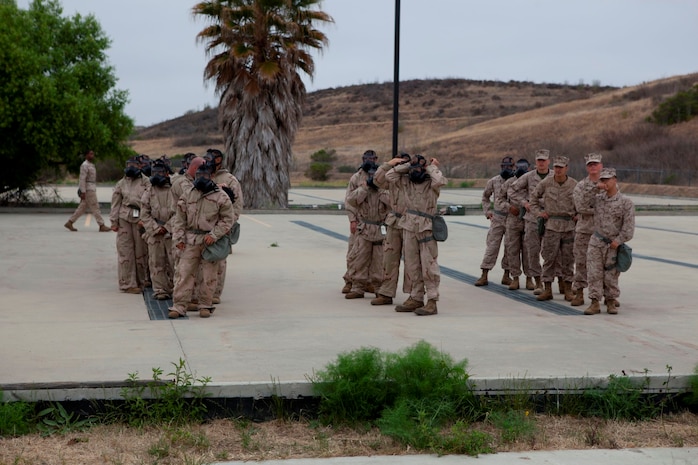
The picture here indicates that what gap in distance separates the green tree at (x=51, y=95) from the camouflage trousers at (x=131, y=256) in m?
15.6

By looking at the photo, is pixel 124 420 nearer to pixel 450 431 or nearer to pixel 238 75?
pixel 450 431

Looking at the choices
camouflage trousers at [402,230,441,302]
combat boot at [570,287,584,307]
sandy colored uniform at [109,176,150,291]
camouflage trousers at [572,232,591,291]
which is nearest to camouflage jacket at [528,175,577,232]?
camouflage trousers at [572,232,591,291]

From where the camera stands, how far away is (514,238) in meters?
13.3

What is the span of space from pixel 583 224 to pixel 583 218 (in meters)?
0.08

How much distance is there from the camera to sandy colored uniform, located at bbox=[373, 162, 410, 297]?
36.8 ft

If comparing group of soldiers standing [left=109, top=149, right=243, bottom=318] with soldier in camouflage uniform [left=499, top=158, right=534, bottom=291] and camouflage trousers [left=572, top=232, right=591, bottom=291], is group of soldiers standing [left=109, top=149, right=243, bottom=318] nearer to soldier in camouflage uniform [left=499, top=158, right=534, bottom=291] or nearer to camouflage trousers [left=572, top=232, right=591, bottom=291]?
soldier in camouflage uniform [left=499, top=158, right=534, bottom=291]

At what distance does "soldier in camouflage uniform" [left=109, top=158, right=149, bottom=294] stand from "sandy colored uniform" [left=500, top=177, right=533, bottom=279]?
15.7 ft

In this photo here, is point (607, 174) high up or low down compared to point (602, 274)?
up

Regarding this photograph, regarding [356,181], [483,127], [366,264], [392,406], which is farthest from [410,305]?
[483,127]

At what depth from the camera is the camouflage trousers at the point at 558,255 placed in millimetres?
12422

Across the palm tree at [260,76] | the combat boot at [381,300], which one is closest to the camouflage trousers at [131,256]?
the combat boot at [381,300]

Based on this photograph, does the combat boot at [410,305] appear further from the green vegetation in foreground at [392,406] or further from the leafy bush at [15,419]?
the leafy bush at [15,419]

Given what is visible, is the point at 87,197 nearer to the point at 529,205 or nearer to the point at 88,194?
the point at 88,194

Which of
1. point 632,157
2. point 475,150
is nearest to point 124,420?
point 632,157
